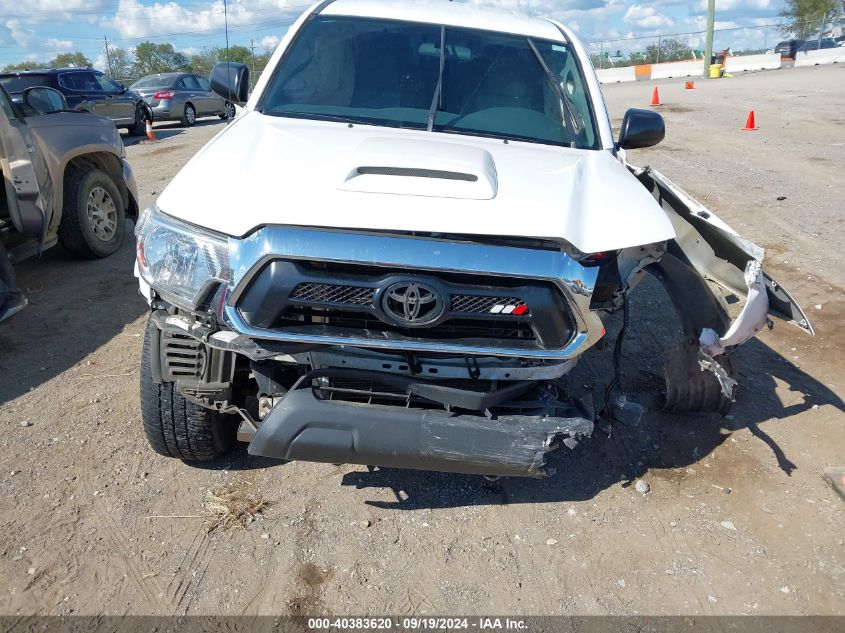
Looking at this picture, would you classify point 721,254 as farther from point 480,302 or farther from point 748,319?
point 480,302

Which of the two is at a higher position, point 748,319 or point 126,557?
point 748,319

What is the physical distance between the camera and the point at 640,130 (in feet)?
12.8

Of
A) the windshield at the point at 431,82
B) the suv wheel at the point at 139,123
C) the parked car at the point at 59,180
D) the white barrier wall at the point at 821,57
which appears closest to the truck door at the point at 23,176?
the parked car at the point at 59,180

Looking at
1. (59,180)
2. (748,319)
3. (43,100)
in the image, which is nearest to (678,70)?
(43,100)

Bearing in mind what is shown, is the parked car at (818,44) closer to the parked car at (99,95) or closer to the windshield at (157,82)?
the windshield at (157,82)

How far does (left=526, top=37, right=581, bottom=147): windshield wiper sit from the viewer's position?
12.3ft

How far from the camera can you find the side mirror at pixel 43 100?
18.9 ft

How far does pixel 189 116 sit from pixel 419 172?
1902 cm

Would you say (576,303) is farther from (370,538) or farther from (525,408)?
(370,538)

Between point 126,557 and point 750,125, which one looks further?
point 750,125

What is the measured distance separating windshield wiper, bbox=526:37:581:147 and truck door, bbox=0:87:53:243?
390cm

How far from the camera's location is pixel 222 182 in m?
2.80

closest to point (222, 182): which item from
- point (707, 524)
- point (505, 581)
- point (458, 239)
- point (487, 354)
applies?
point (458, 239)

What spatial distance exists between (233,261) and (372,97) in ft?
5.47
